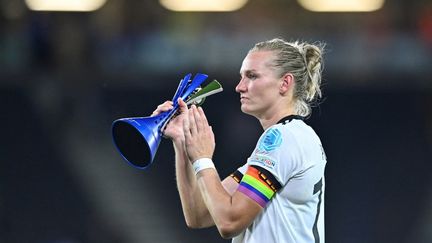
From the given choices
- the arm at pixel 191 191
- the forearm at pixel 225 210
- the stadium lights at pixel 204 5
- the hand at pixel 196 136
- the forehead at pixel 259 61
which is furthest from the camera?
the stadium lights at pixel 204 5

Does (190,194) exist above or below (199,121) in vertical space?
below

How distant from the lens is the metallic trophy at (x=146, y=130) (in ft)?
7.71

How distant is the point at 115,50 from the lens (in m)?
5.76

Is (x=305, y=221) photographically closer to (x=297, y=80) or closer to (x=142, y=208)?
(x=297, y=80)

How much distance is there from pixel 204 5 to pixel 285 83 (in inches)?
131

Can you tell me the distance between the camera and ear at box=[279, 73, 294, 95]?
2500mm

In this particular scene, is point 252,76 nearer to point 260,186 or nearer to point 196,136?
point 196,136

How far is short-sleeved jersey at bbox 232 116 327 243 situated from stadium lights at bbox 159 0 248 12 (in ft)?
11.3

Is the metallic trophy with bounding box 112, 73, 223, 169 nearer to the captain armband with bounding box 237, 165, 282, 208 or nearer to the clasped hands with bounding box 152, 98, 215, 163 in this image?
the clasped hands with bounding box 152, 98, 215, 163

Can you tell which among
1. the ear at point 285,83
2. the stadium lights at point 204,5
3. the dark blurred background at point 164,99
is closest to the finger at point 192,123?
the ear at point 285,83

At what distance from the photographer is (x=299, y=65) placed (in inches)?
101

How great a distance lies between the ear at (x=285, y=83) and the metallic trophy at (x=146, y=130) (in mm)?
209

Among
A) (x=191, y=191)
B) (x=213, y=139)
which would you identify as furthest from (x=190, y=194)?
(x=213, y=139)

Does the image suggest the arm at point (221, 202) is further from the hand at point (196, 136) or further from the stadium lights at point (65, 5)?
the stadium lights at point (65, 5)
